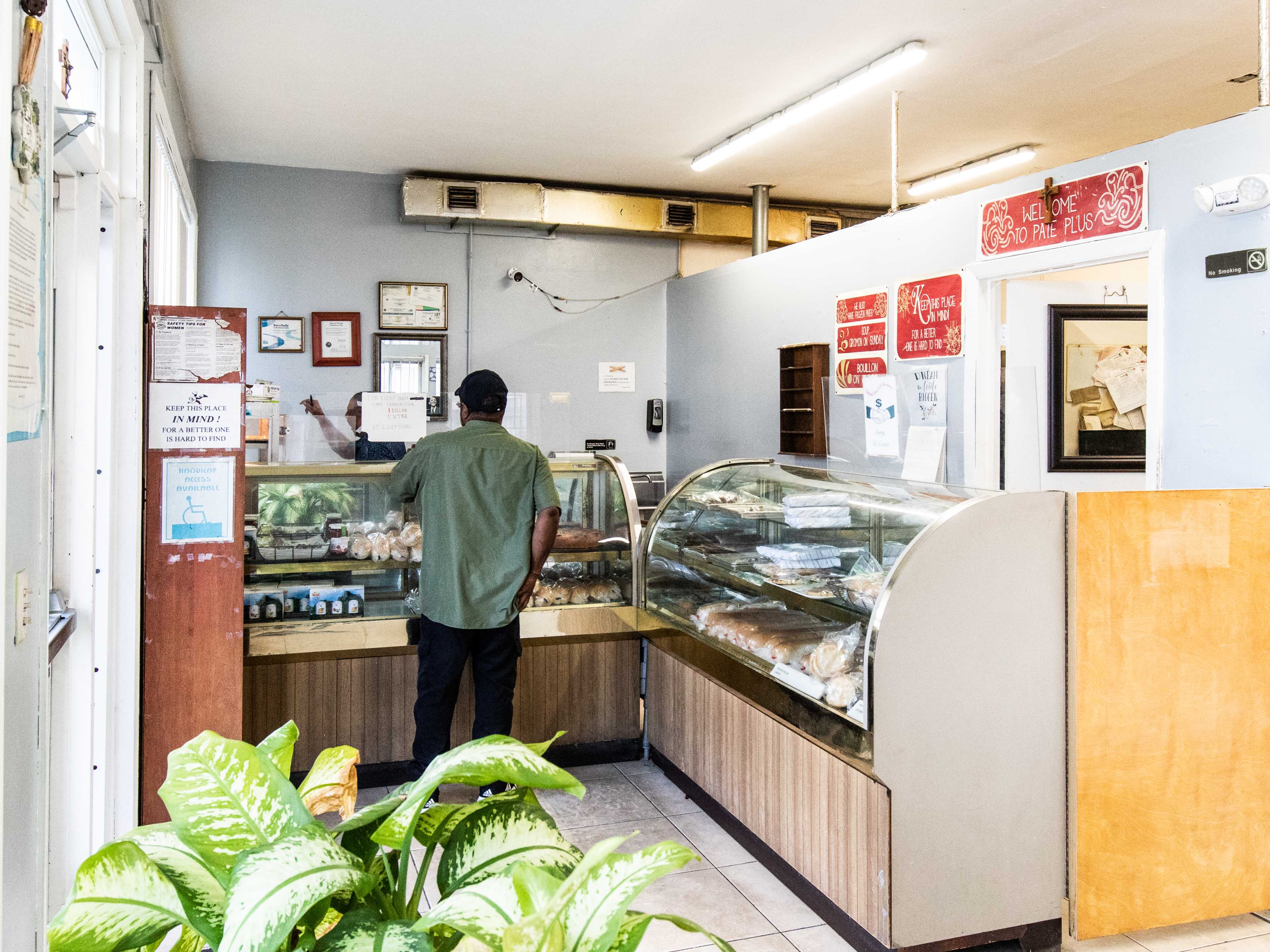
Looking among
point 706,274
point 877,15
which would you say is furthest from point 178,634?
point 706,274

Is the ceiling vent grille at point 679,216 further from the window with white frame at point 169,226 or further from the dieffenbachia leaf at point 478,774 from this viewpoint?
the dieffenbachia leaf at point 478,774

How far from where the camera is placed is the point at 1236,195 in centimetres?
308

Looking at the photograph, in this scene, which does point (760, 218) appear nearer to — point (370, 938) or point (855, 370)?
point (855, 370)

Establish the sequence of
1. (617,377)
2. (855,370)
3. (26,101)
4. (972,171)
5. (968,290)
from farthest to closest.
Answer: (617,377) < (972,171) < (855,370) < (968,290) < (26,101)

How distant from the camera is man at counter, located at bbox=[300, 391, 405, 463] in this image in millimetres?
4023

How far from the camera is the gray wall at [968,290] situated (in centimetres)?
312

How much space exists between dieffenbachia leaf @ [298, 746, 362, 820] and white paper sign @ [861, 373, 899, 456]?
450 cm

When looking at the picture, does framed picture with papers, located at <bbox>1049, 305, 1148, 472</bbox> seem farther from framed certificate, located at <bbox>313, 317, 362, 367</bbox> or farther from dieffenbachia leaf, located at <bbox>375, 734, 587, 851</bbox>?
framed certificate, located at <bbox>313, 317, 362, 367</bbox>

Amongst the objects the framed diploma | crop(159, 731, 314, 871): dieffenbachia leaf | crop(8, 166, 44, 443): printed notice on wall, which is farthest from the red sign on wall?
crop(159, 731, 314, 871): dieffenbachia leaf

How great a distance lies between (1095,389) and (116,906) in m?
4.60

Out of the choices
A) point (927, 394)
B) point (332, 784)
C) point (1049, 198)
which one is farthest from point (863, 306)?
point (332, 784)

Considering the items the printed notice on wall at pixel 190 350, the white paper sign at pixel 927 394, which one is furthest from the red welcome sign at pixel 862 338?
the printed notice on wall at pixel 190 350

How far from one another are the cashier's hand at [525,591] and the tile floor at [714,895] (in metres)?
0.76

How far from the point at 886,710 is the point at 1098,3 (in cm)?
314
